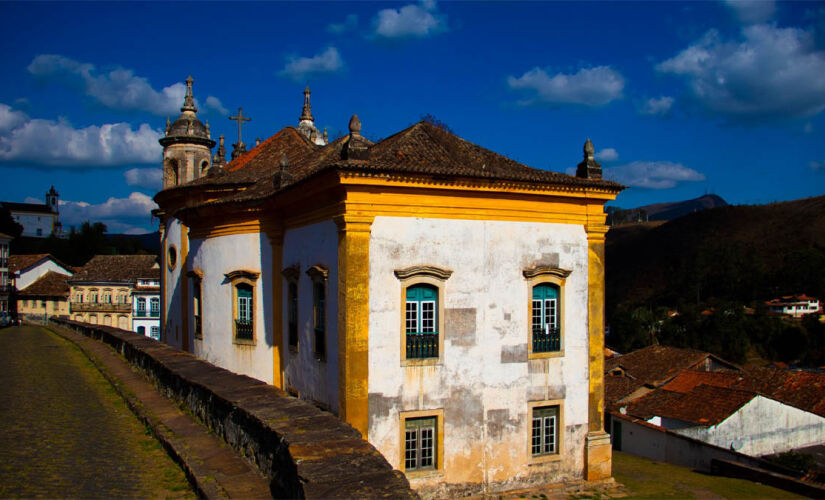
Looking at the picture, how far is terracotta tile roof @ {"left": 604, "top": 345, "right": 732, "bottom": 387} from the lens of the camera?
31747 millimetres

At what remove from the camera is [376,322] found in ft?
40.6

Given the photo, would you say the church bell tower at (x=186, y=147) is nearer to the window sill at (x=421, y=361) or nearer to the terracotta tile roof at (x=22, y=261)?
the window sill at (x=421, y=361)

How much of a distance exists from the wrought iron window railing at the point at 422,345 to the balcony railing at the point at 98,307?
42512mm

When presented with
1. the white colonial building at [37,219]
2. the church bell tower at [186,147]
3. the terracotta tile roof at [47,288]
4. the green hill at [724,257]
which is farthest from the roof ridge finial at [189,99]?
the white colonial building at [37,219]

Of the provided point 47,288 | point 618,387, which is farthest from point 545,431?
point 47,288

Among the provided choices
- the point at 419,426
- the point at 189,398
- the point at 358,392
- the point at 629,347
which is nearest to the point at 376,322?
the point at 358,392

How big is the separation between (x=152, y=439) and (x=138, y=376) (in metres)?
6.29

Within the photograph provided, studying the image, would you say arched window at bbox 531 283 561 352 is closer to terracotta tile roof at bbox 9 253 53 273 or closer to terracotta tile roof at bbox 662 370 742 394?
terracotta tile roof at bbox 662 370 742 394

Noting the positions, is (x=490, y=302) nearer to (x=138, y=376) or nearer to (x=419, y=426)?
(x=419, y=426)

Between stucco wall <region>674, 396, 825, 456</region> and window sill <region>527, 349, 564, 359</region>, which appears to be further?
stucco wall <region>674, 396, 825, 456</region>

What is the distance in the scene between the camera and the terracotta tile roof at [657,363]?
3175 centimetres

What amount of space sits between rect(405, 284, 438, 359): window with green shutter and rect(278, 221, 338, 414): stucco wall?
150cm

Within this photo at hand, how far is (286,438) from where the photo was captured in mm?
6840

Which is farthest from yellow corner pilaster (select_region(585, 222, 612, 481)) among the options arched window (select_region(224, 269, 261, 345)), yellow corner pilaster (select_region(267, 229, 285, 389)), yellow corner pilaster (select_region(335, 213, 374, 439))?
arched window (select_region(224, 269, 261, 345))
